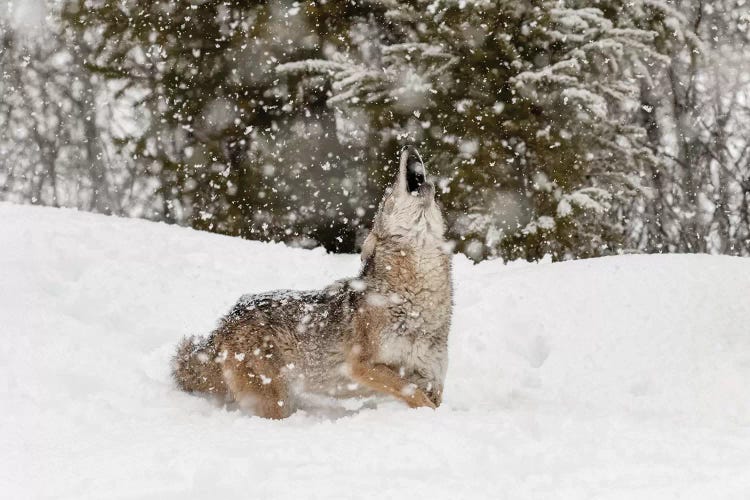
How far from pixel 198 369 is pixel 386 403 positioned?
1398mm

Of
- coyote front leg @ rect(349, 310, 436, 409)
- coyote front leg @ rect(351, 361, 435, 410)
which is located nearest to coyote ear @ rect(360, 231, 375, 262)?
coyote front leg @ rect(349, 310, 436, 409)

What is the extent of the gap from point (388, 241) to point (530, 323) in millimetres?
2532

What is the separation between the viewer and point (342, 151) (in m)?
12.6

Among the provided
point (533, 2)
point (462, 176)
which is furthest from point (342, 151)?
point (533, 2)

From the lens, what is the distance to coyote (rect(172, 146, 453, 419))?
521cm

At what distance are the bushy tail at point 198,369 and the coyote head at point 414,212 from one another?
1539 mm

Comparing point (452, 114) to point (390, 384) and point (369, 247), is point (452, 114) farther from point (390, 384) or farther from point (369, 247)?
point (390, 384)

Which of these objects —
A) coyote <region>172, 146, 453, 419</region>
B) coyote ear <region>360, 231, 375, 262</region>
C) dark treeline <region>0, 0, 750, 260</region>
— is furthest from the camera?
dark treeline <region>0, 0, 750, 260</region>

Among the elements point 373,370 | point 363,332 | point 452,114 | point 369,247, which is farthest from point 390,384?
point 452,114

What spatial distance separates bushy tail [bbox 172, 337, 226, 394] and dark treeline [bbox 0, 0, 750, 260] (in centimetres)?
568

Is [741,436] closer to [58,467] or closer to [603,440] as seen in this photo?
[603,440]

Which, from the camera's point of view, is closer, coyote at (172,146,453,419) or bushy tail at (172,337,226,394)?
coyote at (172,146,453,419)

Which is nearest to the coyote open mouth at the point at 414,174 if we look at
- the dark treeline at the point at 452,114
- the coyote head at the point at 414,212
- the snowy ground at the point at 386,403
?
the coyote head at the point at 414,212

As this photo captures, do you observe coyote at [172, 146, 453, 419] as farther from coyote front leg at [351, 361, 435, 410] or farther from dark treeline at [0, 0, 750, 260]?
dark treeline at [0, 0, 750, 260]
